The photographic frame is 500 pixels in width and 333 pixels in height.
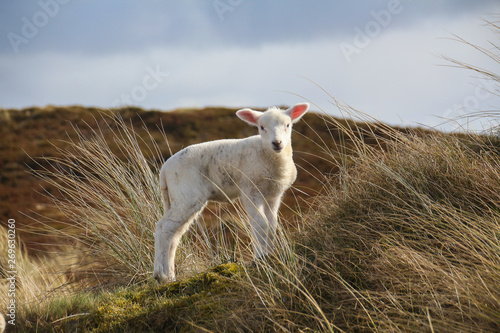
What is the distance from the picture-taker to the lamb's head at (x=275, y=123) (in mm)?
4293

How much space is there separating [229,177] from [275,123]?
2.76 feet

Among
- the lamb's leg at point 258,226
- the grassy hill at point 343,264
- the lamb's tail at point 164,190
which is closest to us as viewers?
the grassy hill at point 343,264

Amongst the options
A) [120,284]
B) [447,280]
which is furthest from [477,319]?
[120,284]

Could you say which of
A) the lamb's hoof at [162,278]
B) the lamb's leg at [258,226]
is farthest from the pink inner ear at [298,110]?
the lamb's hoof at [162,278]

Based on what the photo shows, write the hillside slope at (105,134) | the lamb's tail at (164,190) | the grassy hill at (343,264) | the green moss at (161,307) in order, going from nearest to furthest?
the grassy hill at (343,264) < the green moss at (161,307) < the lamb's tail at (164,190) < the hillside slope at (105,134)

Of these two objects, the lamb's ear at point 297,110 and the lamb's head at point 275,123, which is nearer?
the lamb's head at point 275,123

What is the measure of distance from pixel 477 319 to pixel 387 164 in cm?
233

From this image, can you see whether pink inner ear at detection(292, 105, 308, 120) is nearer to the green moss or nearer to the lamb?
the lamb

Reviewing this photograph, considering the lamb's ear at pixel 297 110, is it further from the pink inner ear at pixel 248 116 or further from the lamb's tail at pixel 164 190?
the lamb's tail at pixel 164 190

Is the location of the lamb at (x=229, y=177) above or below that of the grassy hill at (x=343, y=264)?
above

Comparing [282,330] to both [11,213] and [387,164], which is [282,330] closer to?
[387,164]

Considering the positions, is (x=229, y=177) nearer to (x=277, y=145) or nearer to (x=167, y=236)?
(x=277, y=145)

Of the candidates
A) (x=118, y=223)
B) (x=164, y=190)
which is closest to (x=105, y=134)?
(x=118, y=223)

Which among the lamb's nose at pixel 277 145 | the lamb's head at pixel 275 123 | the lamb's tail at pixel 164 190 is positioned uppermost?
the lamb's head at pixel 275 123
